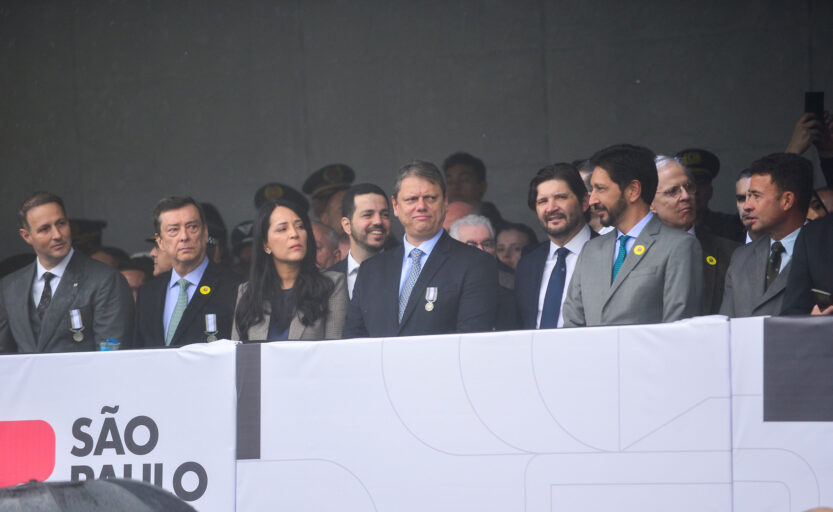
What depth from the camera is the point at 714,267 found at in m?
5.10

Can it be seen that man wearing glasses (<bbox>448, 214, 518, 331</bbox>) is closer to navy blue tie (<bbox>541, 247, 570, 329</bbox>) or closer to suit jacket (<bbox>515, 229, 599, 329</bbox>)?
suit jacket (<bbox>515, 229, 599, 329</bbox>)

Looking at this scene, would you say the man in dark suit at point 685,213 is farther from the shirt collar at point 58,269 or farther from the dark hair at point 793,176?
the shirt collar at point 58,269

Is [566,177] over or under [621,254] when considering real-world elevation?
over

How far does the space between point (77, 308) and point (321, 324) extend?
54.0 inches

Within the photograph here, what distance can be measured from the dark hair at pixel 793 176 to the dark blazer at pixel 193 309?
273 centimetres

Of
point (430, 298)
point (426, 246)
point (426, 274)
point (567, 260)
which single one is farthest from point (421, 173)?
point (567, 260)

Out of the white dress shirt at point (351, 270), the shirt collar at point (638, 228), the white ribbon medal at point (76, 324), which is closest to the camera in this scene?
the shirt collar at point (638, 228)

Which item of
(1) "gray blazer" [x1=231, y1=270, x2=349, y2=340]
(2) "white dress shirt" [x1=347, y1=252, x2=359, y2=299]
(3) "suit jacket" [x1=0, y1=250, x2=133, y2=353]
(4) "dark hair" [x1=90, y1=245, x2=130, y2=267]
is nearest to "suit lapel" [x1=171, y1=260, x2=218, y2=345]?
(3) "suit jacket" [x1=0, y1=250, x2=133, y2=353]

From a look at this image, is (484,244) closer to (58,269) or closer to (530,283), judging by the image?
(530,283)

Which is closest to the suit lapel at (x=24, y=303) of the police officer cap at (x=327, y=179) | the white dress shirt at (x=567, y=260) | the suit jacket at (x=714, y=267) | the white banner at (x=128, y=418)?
the white banner at (x=128, y=418)

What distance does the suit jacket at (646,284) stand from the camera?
4035 mm

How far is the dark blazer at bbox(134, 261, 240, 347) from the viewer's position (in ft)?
17.4

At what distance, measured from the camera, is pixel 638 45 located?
7844 millimetres

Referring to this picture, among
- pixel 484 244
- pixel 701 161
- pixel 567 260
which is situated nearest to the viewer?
pixel 567 260
